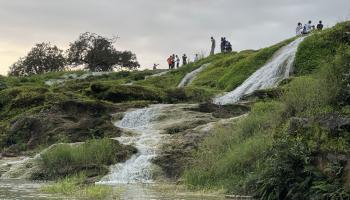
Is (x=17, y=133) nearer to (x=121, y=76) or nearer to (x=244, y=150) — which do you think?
(x=244, y=150)

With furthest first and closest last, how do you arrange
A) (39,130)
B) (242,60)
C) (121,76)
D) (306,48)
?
(121,76), (242,60), (306,48), (39,130)

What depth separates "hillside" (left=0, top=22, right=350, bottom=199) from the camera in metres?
14.0

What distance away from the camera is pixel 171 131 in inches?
1144

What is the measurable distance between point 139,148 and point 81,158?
9.21ft

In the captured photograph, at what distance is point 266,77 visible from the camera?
135 feet

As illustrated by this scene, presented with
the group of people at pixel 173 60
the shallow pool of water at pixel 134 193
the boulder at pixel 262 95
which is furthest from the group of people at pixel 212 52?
the shallow pool of water at pixel 134 193

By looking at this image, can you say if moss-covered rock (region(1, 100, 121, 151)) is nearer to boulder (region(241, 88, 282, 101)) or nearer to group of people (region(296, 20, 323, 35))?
boulder (region(241, 88, 282, 101))

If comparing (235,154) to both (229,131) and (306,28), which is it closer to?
(229,131)

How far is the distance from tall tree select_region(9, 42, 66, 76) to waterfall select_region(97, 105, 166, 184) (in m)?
62.2

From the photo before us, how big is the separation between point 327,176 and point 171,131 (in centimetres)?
1624

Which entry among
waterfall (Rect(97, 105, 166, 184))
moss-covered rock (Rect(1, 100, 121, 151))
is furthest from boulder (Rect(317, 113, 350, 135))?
moss-covered rock (Rect(1, 100, 121, 151))

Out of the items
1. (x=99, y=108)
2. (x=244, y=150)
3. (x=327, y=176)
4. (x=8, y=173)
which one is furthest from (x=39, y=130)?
(x=327, y=176)

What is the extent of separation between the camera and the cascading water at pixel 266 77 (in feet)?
131

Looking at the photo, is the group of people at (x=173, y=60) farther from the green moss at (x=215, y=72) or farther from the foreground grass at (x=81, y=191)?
the foreground grass at (x=81, y=191)
